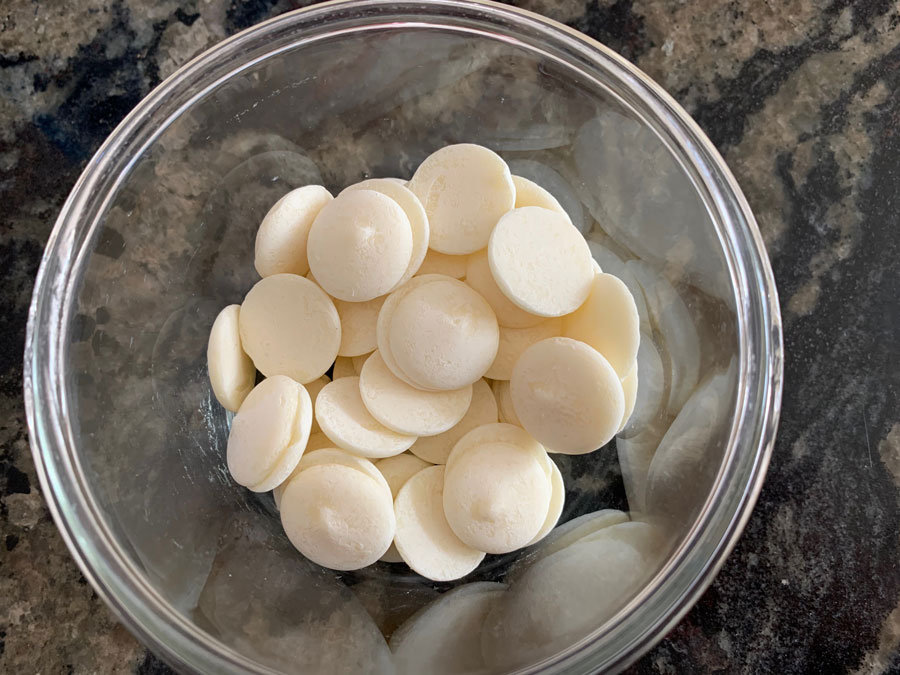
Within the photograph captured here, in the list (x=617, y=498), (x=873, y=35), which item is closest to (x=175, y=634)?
(x=617, y=498)

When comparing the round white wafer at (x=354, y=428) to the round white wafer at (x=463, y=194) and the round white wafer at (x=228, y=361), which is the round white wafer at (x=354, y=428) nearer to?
the round white wafer at (x=228, y=361)

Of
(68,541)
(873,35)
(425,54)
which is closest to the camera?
(68,541)

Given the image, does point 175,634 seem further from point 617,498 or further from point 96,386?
point 617,498

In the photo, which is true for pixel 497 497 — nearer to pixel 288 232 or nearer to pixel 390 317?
pixel 390 317

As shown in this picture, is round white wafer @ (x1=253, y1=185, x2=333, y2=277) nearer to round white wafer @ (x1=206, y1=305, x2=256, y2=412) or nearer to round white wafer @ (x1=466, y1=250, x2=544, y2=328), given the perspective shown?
round white wafer @ (x1=206, y1=305, x2=256, y2=412)

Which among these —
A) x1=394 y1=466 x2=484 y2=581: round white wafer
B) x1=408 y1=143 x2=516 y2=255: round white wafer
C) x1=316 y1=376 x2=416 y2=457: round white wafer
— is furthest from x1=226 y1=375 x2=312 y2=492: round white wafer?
x1=408 y1=143 x2=516 y2=255: round white wafer

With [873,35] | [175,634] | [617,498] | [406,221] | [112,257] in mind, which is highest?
[873,35]
